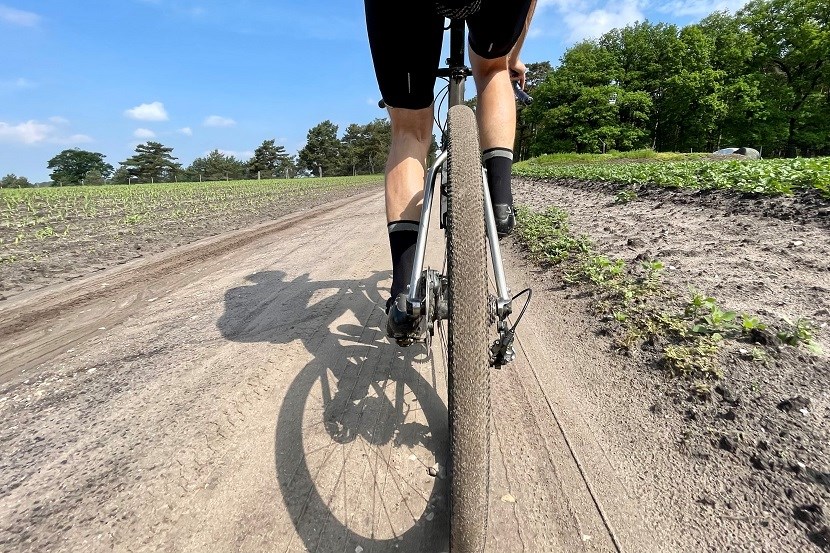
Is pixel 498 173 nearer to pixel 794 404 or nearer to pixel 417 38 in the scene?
pixel 417 38

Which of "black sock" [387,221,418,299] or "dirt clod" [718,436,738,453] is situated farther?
"black sock" [387,221,418,299]

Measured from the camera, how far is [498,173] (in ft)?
5.52

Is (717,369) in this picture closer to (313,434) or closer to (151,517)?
(313,434)

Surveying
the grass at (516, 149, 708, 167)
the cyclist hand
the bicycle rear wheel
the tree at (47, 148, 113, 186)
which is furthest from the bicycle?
the tree at (47, 148, 113, 186)

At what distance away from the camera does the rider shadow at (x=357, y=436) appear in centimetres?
125

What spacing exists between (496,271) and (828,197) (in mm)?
3935

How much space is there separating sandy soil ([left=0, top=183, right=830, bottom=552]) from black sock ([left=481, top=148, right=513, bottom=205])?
91cm

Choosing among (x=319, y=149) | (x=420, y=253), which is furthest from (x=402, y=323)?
(x=319, y=149)

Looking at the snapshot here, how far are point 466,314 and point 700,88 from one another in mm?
52876

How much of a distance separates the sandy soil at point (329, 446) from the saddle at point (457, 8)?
1530mm

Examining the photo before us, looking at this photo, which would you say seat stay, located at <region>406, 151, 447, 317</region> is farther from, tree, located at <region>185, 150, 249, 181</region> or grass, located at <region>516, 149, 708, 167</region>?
tree, located at <region>185, 150, 249, 181</region>

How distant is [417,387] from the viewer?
1.96 m

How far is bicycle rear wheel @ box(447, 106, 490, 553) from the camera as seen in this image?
3.19ft

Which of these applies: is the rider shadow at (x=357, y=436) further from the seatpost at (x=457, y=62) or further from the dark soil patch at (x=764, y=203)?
the dark soil patch at (x=764, y=203)
